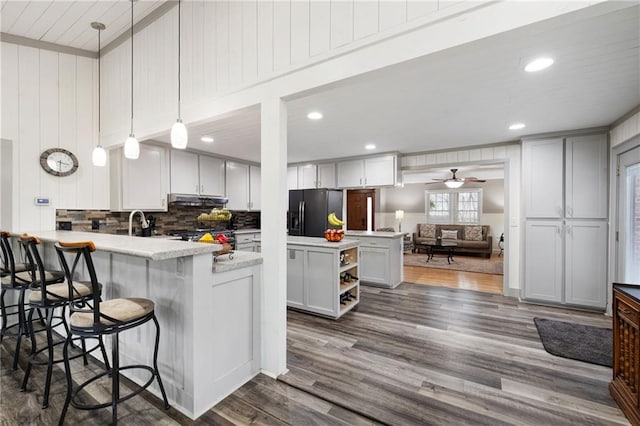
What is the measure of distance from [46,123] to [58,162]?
0.45 metres

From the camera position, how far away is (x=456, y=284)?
16.6 feet

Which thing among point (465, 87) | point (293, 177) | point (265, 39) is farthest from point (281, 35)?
point (293, 177)

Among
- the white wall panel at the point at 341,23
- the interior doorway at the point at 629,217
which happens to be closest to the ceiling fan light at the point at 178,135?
the white wall panel at the point at 341,23

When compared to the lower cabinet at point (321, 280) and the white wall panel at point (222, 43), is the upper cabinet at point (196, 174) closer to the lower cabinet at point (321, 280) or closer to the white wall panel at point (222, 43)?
the lower cabinet at point (321, 280)

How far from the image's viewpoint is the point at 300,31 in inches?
77.5

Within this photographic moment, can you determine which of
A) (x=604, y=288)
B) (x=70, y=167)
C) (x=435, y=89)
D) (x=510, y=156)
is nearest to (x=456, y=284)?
(x=604, y=288)

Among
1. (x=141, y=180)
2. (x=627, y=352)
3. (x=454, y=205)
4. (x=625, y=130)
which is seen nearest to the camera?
(x=627, y=352)

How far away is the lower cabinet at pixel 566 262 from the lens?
3566mm

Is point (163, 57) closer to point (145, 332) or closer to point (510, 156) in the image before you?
point (145, 332)

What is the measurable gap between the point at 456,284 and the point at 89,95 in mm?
6189

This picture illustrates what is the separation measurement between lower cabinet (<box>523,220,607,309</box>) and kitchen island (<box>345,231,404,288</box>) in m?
1.81

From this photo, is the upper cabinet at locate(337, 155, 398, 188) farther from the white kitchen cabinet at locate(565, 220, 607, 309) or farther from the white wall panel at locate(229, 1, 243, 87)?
the white wall panel at locate(229, 1, 243, 87)

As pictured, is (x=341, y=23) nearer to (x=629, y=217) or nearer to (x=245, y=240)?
(x=629, y=217)

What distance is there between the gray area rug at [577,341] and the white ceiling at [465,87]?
2338 mm
